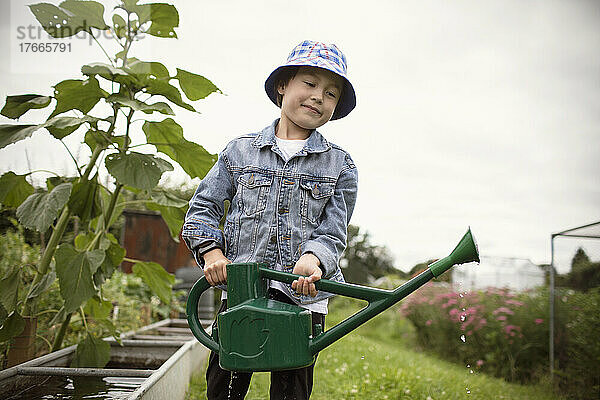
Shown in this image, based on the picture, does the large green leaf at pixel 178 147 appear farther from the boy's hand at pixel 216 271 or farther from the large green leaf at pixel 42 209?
the boy's hand at pixel 216 271

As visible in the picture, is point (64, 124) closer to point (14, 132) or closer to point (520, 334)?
point (14, 132)

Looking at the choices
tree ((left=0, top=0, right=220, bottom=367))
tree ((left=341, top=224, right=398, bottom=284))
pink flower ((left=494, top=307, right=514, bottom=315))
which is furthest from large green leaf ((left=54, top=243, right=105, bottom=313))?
tree ((left=341, top=224, right=398, bottom=284))

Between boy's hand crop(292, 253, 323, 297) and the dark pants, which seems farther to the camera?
the dark pants

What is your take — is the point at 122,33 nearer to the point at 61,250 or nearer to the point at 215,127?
the point at 61,250

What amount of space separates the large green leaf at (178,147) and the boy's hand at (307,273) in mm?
1214

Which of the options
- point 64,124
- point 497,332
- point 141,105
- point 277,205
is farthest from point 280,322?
point 497,332

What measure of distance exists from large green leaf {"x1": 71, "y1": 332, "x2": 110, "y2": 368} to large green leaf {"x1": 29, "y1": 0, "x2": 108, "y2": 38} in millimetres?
1381

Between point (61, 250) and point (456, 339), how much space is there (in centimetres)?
423

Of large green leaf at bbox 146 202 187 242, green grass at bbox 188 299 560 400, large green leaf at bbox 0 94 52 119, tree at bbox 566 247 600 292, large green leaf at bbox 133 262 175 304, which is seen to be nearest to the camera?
large green leaf at bbox 0 94 52 119

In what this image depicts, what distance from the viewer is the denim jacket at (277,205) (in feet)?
5.10

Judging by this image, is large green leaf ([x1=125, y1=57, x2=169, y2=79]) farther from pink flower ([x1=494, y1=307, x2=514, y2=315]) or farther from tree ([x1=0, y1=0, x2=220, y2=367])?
pink flower ([x1=494, y1=307, x2=514, y2=315])

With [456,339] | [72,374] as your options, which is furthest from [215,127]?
[456,339]

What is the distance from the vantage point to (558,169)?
17.7ft

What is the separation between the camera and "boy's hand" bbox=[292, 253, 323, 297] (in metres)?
1.34
